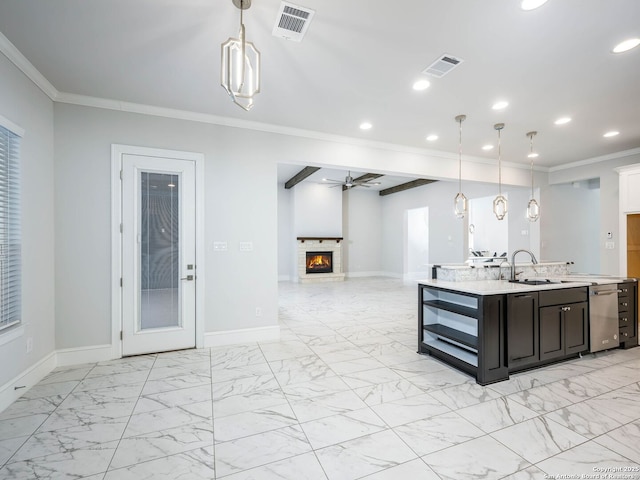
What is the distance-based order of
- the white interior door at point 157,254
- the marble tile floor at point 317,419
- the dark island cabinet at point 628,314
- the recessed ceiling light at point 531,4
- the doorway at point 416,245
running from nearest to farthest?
the marble tile floor at point 317,419 → the recessed ceiling light at point 531,4 → the white interior door at point 157,254 → the dark island cabinet at point 628,314 → the doorway at point 416,245

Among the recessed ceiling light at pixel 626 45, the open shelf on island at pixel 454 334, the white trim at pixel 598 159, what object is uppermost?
the recessed ceiling light at pixel 626 45

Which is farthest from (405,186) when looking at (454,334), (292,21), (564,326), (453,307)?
(292,21)

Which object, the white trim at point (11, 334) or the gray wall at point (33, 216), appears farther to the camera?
the gray wall at point (33, 216)

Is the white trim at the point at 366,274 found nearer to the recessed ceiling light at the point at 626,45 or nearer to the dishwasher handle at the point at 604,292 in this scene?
the dishwasher handle at the point at 604,292

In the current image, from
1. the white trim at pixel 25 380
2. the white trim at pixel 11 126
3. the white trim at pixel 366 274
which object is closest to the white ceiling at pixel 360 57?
the white trim at pixel 11 126

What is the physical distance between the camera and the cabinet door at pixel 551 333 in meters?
3.17

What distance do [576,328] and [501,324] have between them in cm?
123

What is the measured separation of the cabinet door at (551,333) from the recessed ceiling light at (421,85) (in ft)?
8.52

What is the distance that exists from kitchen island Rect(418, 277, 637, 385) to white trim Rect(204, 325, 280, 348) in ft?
6.31

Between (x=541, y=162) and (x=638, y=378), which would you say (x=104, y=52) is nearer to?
(x=638, y=378)

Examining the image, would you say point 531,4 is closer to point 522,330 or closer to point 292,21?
point 292,21

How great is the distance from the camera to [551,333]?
3229 millimetres

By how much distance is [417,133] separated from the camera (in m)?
4.55

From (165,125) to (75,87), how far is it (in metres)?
0.87
